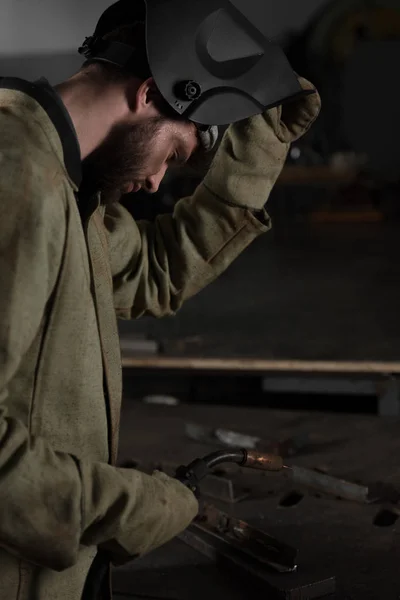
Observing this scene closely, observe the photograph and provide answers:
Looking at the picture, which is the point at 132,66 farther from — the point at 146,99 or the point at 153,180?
the point at 153,180

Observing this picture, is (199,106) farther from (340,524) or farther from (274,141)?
(340,524)

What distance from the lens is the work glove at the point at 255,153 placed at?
1971 millimetres

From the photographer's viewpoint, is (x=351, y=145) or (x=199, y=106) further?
(x=351, y=145)

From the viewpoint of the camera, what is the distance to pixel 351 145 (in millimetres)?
9016

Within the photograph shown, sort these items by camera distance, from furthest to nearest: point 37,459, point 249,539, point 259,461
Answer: point 249,539
point 259,461
point 37,459

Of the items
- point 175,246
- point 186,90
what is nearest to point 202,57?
point 186,90

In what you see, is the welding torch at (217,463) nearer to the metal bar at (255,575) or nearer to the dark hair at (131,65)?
the metal bar at (255,575)

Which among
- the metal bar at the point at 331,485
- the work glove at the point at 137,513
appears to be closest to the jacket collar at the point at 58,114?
the work glove at the point at 137,513

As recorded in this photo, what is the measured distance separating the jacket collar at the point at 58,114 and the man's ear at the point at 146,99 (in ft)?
0.41

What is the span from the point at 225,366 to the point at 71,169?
213 centimetres

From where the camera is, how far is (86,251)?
1.54 m

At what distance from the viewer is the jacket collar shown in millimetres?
1471

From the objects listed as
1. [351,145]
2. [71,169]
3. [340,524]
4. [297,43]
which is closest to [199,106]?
[71,169]

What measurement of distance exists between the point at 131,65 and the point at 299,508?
46.5 inches
